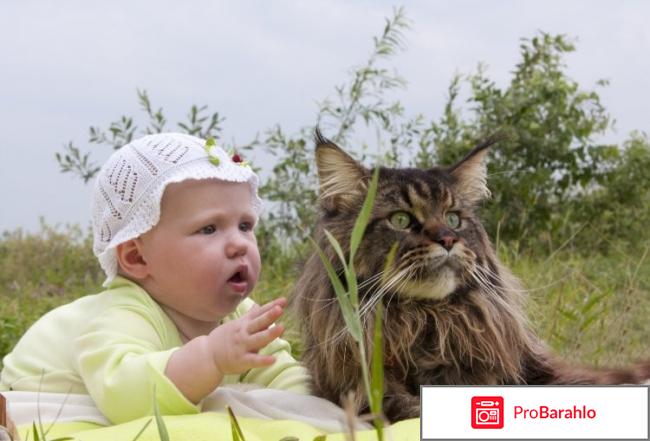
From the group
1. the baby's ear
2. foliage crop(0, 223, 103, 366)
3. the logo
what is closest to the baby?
the baby's ear

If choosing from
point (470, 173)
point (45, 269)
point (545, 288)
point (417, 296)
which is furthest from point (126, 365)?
point (45, 269)

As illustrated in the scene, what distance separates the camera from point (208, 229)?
2.69 metres

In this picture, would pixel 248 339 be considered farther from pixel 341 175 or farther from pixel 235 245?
pixel 341 175

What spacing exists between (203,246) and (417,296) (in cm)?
63

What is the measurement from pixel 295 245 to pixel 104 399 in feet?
13.1

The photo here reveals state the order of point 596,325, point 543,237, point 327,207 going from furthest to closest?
point 543,237
point 596,325
point 327,207

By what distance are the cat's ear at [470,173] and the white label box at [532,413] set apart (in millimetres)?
871

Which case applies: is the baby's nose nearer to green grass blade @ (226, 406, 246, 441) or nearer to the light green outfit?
the light green outfit

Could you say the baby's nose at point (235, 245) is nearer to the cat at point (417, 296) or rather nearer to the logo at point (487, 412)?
the cat at point (417, 296)

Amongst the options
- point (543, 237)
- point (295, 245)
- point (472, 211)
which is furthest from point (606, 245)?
point (472, 211)

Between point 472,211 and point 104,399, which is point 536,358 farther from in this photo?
point 104,399

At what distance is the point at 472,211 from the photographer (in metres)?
2.72

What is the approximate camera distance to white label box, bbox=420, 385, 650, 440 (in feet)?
6.26

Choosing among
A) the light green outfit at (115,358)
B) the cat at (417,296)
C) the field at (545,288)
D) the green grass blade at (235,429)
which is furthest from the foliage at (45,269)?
Answer: the green grass blade at (235,429)
